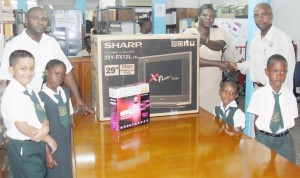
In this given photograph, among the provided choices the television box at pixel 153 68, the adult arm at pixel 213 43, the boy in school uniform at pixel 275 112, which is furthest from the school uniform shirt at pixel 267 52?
the television box at pixel 153 68

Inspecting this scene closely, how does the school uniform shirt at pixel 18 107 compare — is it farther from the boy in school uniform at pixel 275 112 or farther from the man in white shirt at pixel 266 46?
the man in white shirt at pixel 266 46

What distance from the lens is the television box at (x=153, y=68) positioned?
1630 millimetres

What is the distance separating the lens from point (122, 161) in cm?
121

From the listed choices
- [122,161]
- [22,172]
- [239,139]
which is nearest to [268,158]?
[239,139]

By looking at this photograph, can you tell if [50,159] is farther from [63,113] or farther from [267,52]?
[267,52]

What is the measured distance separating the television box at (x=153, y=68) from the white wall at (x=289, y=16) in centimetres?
618

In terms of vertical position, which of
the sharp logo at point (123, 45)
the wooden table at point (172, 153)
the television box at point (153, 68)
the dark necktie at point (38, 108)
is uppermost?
the sharp logo at point (123, 45)

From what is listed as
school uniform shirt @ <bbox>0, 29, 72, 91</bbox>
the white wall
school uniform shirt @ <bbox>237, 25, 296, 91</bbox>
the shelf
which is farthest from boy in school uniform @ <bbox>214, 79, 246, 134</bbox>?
the shelf

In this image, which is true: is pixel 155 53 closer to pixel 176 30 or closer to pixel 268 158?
pixel 268 158

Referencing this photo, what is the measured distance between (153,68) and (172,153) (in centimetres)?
55

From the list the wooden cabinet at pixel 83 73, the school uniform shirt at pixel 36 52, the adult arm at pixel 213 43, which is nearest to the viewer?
the school uniform shirt at pixel 36 52

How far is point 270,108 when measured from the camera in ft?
6.19

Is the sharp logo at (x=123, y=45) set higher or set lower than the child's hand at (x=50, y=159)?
higher

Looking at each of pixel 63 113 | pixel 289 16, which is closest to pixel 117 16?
pixel 289 16
